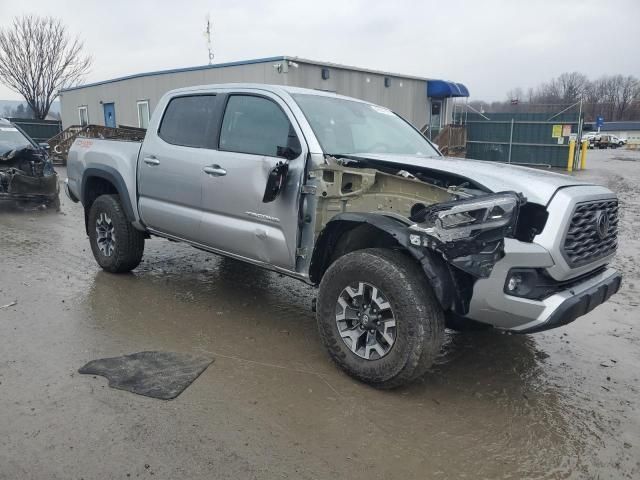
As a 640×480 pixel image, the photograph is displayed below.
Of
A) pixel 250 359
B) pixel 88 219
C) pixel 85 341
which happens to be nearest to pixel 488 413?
pixel 250 359

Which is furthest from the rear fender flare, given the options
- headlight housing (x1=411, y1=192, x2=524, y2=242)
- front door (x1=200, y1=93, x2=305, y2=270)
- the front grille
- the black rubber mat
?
the front grille

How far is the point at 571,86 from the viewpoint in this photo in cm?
10206

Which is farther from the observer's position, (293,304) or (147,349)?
(293,304)

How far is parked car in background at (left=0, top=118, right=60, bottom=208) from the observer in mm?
9352

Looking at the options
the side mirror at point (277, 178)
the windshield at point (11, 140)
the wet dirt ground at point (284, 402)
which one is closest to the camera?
the wet dirt ground at point (284, 402)

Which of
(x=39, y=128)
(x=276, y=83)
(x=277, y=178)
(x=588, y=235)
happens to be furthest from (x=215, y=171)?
(x=39, y=128)

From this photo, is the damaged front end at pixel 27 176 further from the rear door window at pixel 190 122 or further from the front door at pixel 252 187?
the front door at pixel 252 187

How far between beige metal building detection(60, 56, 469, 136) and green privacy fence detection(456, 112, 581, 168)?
5.98ft

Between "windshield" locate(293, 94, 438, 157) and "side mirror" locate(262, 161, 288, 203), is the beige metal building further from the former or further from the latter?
"side mirror" locate(262, 161, 288, 203)

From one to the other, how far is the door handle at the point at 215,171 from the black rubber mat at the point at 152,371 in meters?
1.43

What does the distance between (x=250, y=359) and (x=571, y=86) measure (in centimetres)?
11421

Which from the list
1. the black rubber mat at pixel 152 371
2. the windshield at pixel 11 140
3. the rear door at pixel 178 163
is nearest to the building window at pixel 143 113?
the windshield at pixel 11 140

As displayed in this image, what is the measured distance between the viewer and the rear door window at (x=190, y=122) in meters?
4.57

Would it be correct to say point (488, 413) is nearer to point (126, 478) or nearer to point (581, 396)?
point (581, 396)
